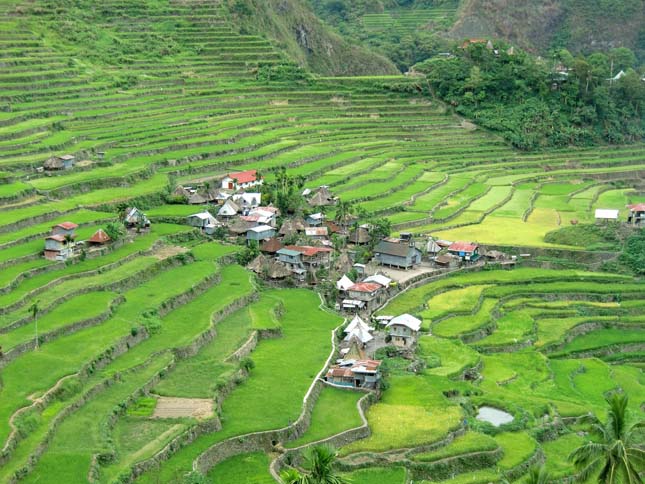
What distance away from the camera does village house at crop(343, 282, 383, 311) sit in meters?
35.1

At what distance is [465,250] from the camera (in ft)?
136

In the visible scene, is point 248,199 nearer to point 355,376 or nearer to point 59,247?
point 59,247

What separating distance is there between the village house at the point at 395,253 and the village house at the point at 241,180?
28.9 ft

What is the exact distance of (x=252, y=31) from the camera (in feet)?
241

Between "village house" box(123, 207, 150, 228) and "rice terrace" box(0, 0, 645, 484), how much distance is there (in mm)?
86

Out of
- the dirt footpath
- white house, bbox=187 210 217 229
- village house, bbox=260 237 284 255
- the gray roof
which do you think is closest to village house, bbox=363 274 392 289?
the gray roof

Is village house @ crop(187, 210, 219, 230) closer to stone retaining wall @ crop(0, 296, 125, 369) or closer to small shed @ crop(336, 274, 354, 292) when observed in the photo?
small shed @ crop(336, 274, 354, 292)

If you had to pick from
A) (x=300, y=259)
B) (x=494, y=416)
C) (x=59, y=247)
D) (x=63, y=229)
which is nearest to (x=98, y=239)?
(x=63, y=229)

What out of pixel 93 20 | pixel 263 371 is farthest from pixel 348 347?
pixel 93 20

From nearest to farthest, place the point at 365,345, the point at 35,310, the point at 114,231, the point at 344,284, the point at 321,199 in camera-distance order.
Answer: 1. the point at 35,310
2. the point at 365,345
3. the point at 114,231
4. the point at 344,284
5. the point at 321,199

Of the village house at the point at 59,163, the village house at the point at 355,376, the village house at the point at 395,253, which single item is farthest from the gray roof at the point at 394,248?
the village house at the point at 59,163

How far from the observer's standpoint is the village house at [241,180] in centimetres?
4553

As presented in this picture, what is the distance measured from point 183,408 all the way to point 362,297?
1269 cm

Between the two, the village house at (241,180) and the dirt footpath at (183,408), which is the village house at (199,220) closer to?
the village house at (241,180)
